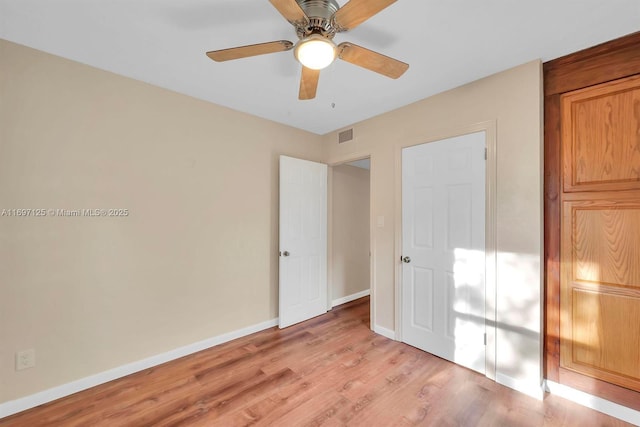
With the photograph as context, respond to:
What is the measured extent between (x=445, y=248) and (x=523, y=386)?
115 cm

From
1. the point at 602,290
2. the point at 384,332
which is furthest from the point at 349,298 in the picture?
the point at 602,290

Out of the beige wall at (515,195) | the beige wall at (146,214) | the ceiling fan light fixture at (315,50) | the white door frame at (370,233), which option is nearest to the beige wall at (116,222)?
the beige wall at (146,214)

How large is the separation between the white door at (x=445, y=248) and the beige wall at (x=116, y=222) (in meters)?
1.73

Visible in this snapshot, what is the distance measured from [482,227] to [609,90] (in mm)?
1208

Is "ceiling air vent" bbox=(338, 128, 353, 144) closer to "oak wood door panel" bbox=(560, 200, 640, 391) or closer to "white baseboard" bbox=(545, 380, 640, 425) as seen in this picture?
"oak wood door panel" bbox=(560, 200, 640, 391)

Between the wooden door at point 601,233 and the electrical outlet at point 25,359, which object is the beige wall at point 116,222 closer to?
the electrical outlet at point 25,359

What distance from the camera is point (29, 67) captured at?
1.84m

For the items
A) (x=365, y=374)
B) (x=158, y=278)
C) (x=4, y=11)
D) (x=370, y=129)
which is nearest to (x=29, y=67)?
(x=4, y=11)

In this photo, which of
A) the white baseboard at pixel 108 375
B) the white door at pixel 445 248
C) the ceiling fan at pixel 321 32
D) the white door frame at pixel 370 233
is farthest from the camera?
the white door frame at pixel 370 233

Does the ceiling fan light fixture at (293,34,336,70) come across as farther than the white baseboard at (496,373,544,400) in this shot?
No

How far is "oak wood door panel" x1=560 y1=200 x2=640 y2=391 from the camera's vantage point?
66.6 inches

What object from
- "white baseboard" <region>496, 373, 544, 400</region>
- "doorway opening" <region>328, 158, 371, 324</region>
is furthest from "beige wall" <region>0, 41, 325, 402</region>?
"white baseboard" <region>496, 373, 544, 400</region>

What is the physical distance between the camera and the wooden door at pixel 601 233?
1688 mm

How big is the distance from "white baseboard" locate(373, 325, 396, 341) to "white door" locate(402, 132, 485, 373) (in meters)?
0.13
